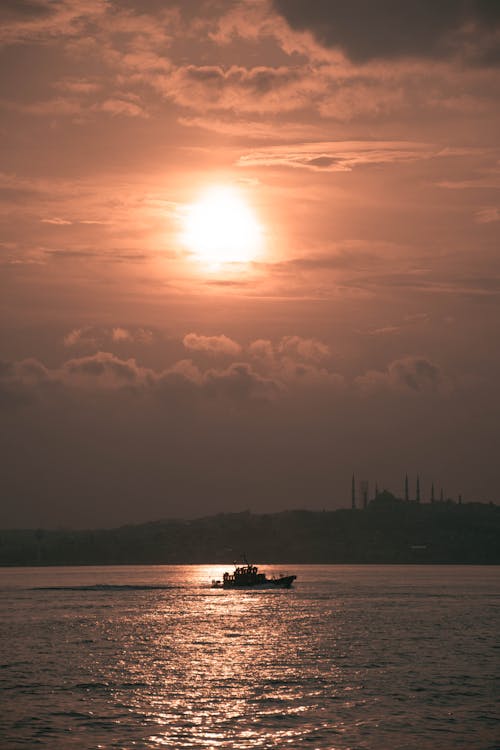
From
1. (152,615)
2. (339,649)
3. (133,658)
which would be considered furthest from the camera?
(152,615)

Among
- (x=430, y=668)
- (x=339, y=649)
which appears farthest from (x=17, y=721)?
(x=339, y=649)

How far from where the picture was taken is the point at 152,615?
574 feet

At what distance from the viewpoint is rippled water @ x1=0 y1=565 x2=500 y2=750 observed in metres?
63.5

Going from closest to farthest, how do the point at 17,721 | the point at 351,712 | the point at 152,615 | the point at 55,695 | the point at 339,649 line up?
the point at 17,721 < the point at 351,712 < the point at 55,695 < the point at 339,649 < the point at 152,615

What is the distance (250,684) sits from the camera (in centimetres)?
8462

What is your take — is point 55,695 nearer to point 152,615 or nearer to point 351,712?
point 351,712

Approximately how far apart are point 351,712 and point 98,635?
2713 inches

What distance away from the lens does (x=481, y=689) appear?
83.6 meters

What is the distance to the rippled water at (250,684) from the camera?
63.5 m

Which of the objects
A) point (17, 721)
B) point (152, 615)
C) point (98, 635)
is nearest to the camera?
point (17, 721)

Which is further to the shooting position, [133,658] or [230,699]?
[133,658]

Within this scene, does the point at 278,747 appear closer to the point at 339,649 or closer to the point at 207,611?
the point at 339,649

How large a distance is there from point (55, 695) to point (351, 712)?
23.5m

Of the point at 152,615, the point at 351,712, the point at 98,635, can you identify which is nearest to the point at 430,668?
the point at 351,712
